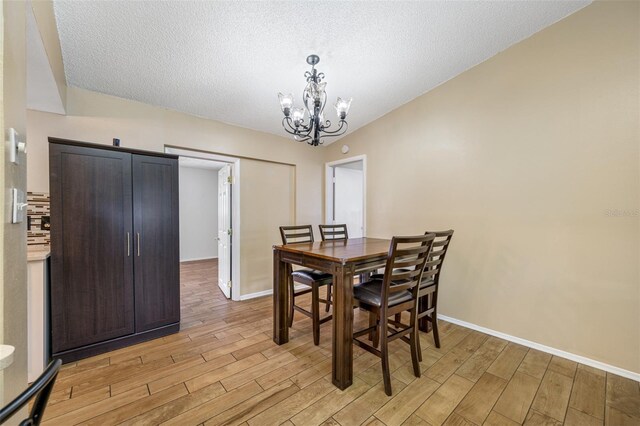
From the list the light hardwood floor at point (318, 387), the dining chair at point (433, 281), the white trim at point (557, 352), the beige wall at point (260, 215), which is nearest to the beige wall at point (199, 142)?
the beige wall at point (260, 215)

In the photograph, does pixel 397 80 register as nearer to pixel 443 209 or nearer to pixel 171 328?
Answer: pixel 443 209

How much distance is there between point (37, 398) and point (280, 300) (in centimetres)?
186

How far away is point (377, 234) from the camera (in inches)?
147

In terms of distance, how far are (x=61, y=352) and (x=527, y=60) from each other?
15.8 feet

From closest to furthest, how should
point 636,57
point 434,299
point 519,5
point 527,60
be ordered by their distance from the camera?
point 636,57 → point 519,5 → point 434,299 → point 527,60

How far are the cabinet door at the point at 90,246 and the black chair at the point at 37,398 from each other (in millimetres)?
1951

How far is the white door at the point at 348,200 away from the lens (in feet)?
14.7

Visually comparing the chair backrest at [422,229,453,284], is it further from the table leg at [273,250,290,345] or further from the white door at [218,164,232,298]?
the white door at [218,164,232,298]

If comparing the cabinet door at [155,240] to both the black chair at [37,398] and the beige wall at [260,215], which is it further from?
the black chair at [37,398]

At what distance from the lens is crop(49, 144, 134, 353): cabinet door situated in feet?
6.77

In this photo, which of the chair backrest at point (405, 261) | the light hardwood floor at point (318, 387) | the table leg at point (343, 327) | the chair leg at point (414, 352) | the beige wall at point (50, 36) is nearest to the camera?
the beige wall at point (50, 36)

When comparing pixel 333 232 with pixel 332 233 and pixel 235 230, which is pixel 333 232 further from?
pixel 235 230

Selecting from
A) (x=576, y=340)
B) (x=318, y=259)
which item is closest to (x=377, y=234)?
(x=318, y=259)

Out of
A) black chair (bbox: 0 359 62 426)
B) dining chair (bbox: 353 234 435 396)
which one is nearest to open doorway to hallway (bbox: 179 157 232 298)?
dining chair (bbox: 353 234 435 396)
